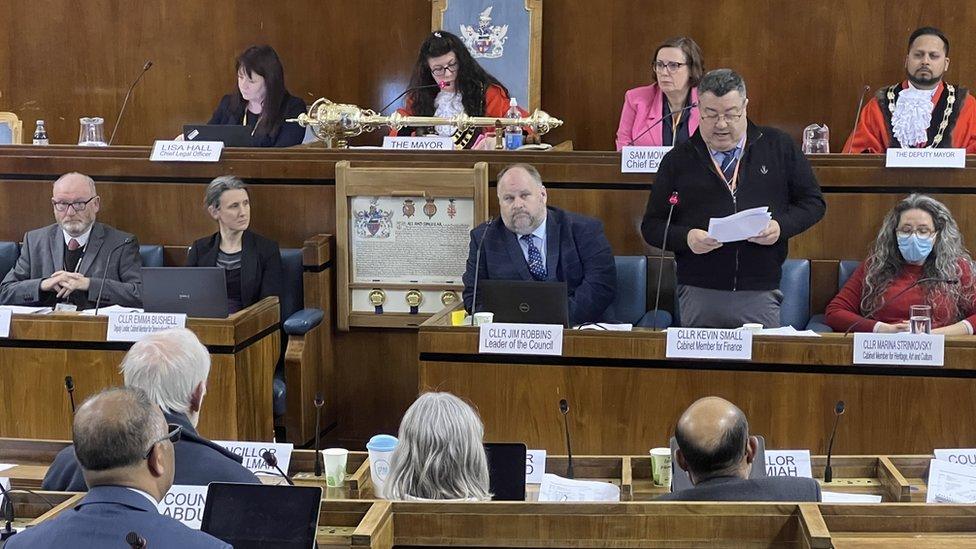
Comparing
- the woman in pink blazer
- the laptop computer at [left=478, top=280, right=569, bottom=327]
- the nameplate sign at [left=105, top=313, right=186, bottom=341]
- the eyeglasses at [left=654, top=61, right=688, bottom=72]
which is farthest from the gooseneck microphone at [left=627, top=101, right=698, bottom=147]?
the nameplate sign at [left=105, top=313, right=186, bottom=341]

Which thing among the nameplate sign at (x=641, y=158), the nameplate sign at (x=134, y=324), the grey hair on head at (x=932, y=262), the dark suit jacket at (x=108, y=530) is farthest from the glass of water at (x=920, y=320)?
the dark suit jacket at (x=108, y=530)

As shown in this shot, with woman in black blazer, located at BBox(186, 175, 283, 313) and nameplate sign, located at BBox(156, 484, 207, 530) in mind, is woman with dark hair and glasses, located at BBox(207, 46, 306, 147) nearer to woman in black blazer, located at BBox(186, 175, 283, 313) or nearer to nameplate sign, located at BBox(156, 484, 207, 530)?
woman in black blazer, located at BBox(186, 175, 283, 313)

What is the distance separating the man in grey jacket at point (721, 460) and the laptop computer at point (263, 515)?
691 mm

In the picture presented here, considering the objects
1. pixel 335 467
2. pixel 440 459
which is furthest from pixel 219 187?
pixel 440 459

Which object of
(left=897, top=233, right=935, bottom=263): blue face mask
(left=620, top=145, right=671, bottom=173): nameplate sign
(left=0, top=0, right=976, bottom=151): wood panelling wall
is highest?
(left=0, top=0, right=976, bottom=151): wood panelling wall

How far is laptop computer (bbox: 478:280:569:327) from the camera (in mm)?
4078

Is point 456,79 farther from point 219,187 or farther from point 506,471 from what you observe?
point 506,471

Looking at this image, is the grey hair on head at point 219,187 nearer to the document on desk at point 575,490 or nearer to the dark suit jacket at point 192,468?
the dark suit jacket at point 192,468

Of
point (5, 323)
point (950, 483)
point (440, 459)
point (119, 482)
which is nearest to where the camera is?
point (119, 482)

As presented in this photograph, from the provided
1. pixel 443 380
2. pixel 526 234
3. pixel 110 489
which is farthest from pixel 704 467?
pixel 526 234

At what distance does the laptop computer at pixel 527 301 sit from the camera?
4.08 meters

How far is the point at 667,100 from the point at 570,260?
47.1 inches

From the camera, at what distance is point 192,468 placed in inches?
108

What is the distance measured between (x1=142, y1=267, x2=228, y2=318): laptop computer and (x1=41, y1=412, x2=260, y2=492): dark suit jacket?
1.67 m
